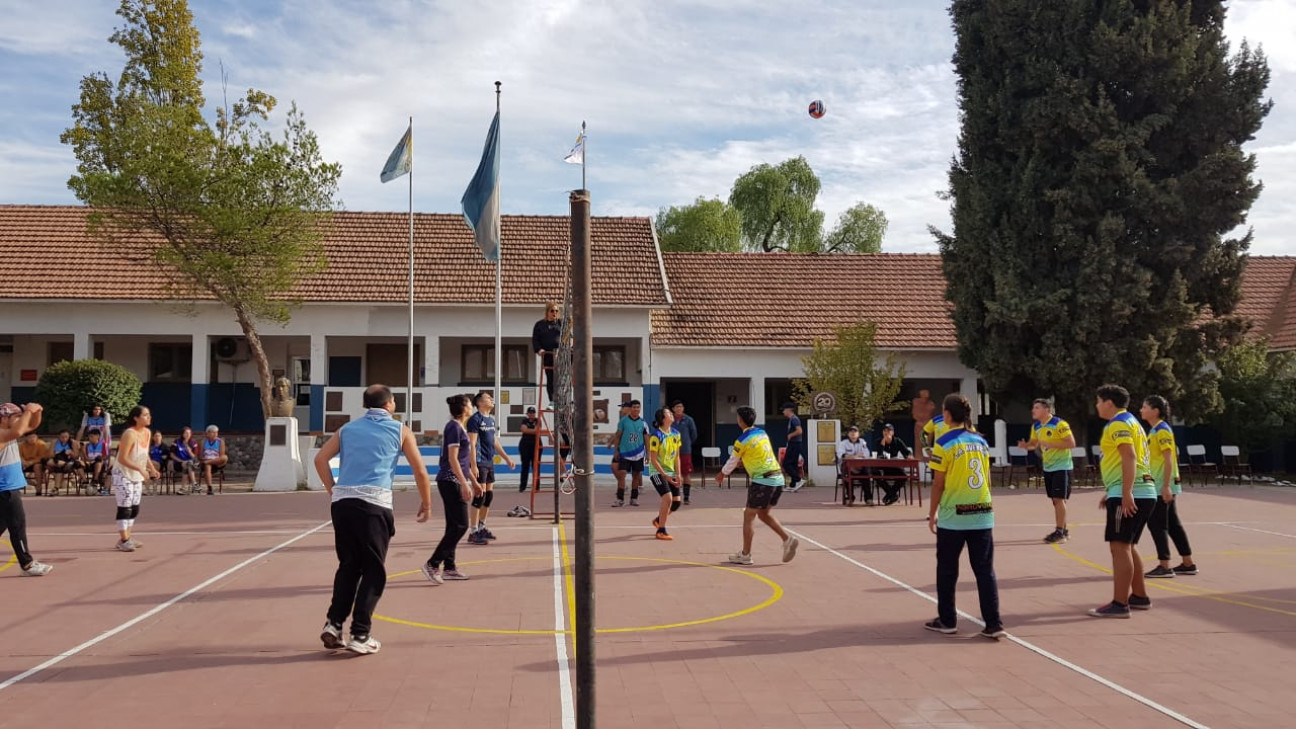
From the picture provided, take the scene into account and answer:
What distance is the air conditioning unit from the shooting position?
99.7 ft

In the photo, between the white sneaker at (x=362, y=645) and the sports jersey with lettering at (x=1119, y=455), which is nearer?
the white sneaker at (x=362, y=645)

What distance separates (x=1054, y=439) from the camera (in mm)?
13695

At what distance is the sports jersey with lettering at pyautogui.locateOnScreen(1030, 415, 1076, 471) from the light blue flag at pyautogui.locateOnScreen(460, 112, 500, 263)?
11428mm

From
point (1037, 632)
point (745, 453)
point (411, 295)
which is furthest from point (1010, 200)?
point (1037, 632)

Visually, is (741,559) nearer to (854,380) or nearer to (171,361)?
(854,380)

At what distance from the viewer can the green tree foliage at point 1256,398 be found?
2731 cm

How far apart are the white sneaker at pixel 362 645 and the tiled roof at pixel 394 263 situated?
19.1 metres

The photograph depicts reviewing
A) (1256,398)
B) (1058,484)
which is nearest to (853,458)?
(1058,484)

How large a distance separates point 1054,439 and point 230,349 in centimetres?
2477

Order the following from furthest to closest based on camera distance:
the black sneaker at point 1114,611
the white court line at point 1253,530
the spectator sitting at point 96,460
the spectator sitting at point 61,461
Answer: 1. the spectator sitting at point 61,461
2. the spectator sitting at point 96,460
3. the white court line at point 1253,530
4. the black sneaker at point 1114,611

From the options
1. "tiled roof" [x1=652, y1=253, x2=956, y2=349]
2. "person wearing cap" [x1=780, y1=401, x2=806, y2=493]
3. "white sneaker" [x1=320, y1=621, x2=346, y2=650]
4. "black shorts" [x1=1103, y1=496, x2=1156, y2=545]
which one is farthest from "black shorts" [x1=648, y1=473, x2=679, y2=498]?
"tiled roof" [x1=652, y1=253, x2=956, y2=349]

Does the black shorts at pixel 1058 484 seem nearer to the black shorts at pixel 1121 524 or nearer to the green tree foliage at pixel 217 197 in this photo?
the black shorts at pixel 1121 524

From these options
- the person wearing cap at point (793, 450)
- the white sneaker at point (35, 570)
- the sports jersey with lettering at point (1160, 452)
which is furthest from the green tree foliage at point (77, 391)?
the sports jersey with lettering at point (1160, 452)

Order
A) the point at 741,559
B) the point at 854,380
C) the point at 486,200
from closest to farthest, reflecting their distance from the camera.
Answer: the point at 741,559, the point at 486,200, the point at 854,380
